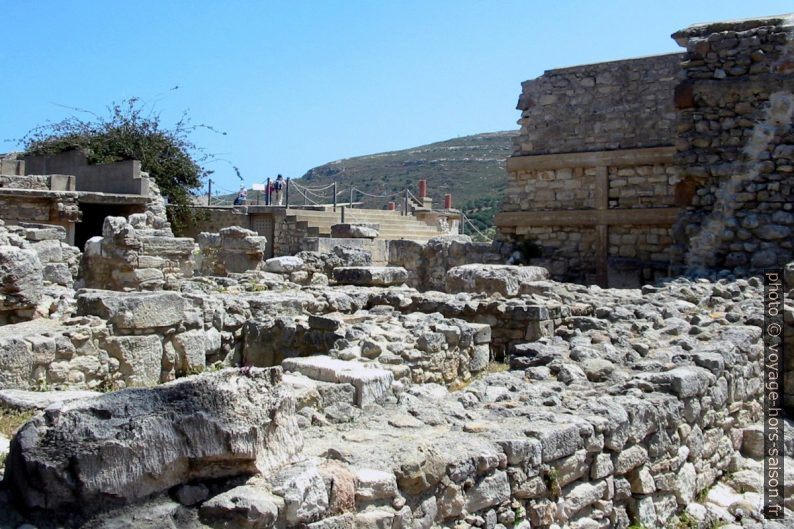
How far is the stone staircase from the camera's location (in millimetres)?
23370

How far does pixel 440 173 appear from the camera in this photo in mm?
63312

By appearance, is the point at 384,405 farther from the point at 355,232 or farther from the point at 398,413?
the point at 355,232

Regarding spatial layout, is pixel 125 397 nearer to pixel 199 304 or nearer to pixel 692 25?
pixel 199 304

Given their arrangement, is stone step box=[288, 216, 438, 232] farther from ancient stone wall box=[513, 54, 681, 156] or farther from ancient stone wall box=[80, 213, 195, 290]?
ancient stone wall box=[80, 213, 195, 290]

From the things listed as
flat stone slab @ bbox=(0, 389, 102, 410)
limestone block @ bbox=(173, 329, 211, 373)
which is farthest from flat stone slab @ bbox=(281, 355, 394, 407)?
limestone block @ bbox=(173, 329, 211, 373)

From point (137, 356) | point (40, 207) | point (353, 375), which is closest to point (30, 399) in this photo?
point (137, 356)

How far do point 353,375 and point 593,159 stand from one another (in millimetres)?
9141

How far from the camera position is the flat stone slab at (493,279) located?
9.83 m

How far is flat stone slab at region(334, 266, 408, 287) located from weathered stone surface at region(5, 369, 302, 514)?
7060 millimetres

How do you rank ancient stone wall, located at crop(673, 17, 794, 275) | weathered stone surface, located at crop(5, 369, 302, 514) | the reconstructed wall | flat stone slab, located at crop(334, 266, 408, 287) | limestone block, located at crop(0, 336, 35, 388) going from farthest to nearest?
the reconstructed wall, ancient stone wall, located at crop(673, 17, 794, 275), flat stone slab, located at crop(334, 266, 408, 287), limestone block, located at crop(0, 336, 35, 388), weathered stone surface, located at crop(5, 369, 302, 514)

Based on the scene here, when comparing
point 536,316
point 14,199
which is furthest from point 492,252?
point 14,199

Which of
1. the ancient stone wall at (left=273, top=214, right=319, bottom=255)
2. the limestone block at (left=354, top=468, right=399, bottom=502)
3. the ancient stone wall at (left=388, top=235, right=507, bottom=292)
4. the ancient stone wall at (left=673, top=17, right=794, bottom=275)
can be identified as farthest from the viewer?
the ancient stone wall at (left=273, top=214, right=319, bottom=255)

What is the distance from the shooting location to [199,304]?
7031 mm

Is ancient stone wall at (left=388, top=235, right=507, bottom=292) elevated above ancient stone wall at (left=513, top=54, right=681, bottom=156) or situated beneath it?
situated beneath
